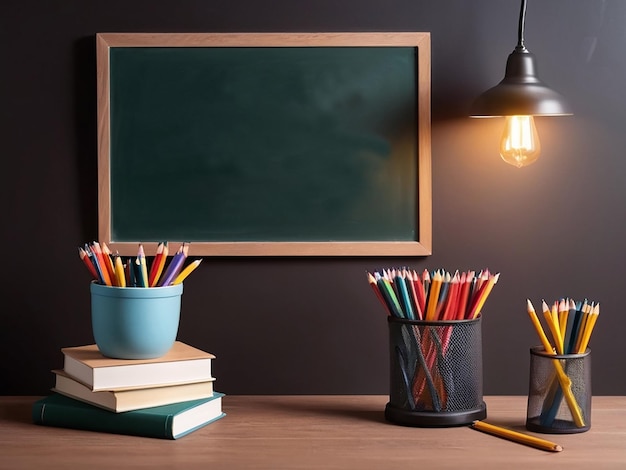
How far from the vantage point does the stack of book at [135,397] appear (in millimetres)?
1260

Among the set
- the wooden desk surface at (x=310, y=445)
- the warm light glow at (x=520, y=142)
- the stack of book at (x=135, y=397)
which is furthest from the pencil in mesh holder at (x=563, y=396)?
the stack of book at (x=135, y=397)

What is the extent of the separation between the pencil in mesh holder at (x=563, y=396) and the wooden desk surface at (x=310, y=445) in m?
0.02

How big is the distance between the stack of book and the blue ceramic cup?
2 centimetres

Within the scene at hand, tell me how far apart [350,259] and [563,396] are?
17.3 inches

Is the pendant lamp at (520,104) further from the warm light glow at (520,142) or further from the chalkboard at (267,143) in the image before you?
the chalkboard at (267,143)

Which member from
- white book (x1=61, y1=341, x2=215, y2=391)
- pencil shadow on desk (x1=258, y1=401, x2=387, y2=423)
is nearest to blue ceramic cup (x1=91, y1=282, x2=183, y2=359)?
white book (x1=61, y1=341, x2=215, y2=391)

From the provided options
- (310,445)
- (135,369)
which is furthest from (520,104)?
(135,369)

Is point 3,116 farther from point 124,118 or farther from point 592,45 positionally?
point 592,45

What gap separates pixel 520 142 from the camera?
142 centimetres

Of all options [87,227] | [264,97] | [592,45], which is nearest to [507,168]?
[592,45]

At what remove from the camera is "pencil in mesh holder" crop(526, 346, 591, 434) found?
126 centimetres

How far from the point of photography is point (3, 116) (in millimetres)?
1496

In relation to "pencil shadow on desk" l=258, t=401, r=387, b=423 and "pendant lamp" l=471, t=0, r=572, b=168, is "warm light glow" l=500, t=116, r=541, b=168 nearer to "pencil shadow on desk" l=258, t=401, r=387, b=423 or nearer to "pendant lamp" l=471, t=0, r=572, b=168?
"pendant lamp" l=471, t=0, r=572, b=168

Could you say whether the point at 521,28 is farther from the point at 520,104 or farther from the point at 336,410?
the point at 336,410
